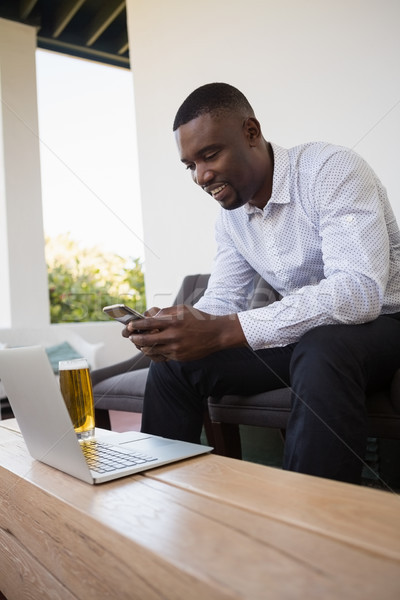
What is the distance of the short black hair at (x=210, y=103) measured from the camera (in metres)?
1.44

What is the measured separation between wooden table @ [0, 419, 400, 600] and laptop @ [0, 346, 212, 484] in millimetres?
22

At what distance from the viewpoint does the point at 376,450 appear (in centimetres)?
178

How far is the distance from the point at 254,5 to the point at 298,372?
2.06 m

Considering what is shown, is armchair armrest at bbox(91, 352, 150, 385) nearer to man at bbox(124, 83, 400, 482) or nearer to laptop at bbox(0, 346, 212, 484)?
man at bbox(124, 83, 400, 482)

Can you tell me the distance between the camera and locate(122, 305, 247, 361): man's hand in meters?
1.19

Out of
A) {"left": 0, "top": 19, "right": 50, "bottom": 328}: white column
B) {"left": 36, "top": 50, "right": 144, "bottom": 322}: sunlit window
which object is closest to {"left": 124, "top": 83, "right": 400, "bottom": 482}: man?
{"left": 0, "top": 19, "right": 50, "bottom": 328}: white column

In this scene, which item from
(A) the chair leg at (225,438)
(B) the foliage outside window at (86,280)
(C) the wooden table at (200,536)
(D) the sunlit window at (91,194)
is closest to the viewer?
(C) the wooden table at (200,536)

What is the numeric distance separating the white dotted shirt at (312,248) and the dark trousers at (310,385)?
0.07 meters

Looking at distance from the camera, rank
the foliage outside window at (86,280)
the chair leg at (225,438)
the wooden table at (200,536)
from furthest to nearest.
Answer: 1. the foliage outside window at (86,280)
2. the chair leg at (225,438)
3. the wooden table at (200,536)

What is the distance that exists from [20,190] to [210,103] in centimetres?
360

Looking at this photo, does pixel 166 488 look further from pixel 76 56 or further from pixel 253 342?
pixel 76 56

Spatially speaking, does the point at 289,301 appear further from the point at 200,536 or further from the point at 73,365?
the point at 200,536

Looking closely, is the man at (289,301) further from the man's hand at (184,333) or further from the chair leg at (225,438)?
the chair leg at (225,438)

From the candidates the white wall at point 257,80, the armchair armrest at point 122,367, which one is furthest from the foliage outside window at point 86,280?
the armchair armrest at point 122,367
